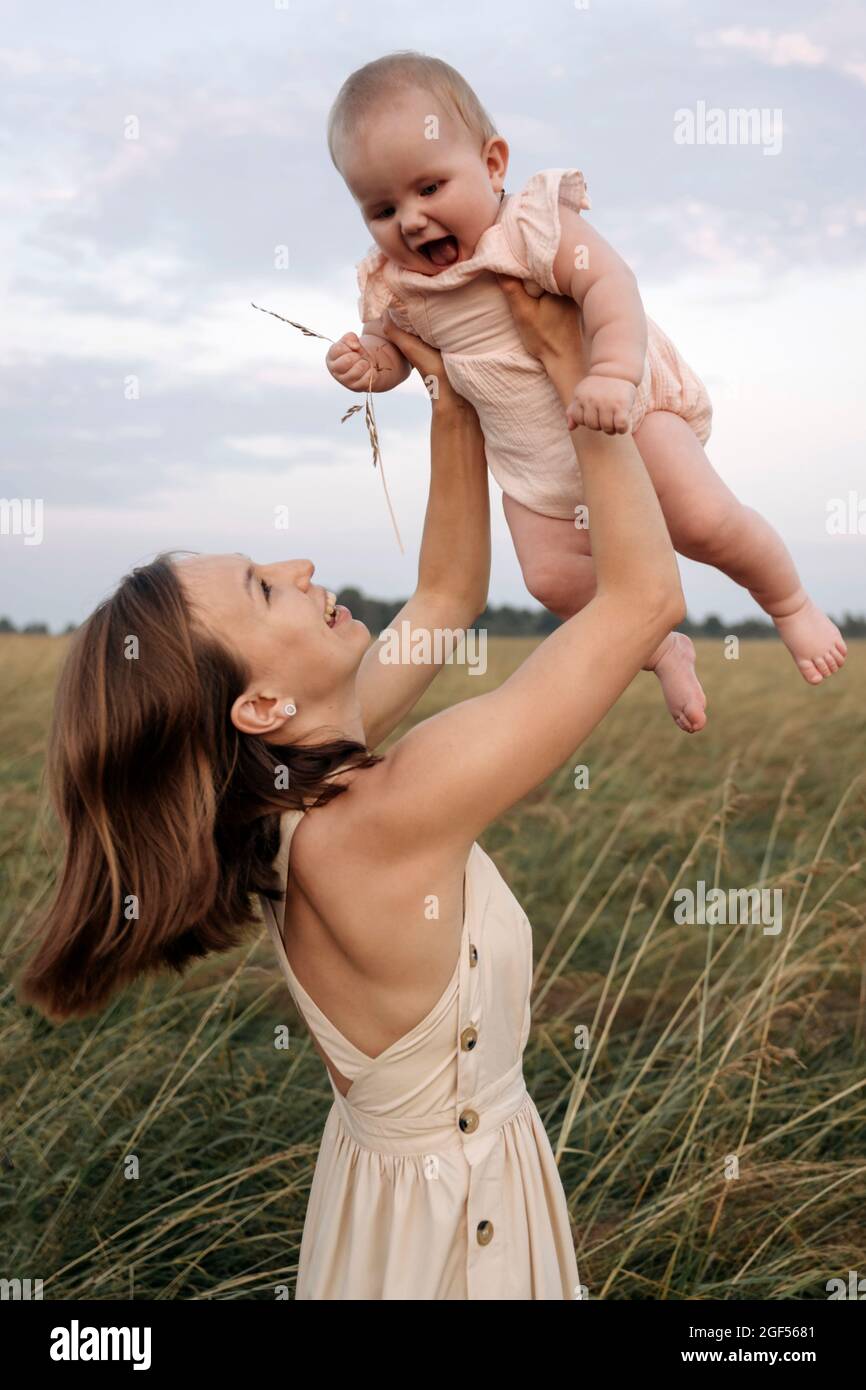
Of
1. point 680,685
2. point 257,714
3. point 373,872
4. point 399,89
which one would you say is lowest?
point 373,872

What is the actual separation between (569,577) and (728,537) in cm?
30

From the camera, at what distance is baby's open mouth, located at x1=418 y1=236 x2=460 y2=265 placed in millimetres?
2324

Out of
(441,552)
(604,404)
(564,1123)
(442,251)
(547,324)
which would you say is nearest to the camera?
(604,404)

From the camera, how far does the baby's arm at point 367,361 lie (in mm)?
2363

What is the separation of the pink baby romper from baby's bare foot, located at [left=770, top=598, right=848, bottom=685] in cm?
46

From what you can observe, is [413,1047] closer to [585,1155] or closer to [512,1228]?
[512,1228]

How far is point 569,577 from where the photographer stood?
2.41 metres

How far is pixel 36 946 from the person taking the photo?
2.26 meters

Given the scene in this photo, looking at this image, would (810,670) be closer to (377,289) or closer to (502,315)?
(502,315)

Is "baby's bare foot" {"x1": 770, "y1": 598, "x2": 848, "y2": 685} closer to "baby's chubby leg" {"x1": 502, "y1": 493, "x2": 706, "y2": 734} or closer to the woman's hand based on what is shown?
"baby's chubby leg" {"x1": 502, "y1": 493, "x2": 706, "y2": 734}

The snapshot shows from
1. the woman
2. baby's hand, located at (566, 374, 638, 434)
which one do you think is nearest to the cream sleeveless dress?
the woman

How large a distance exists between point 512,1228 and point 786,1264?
1401 millimetres

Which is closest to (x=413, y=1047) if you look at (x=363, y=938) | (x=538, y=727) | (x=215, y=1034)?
(x=363, y=938)

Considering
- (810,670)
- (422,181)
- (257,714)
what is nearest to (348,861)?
(257,714)
